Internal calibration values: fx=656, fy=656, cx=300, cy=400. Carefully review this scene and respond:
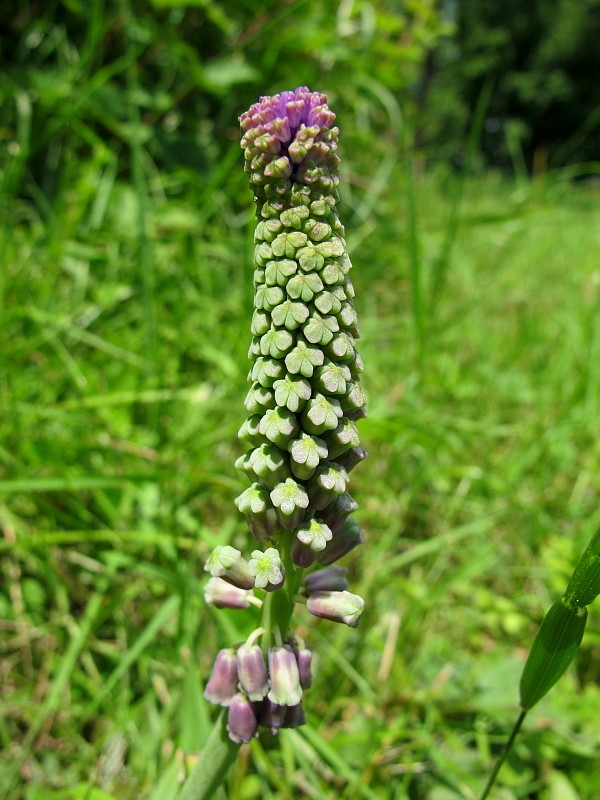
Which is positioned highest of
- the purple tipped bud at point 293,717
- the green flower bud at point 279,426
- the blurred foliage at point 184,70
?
the blurred foliage at point 184,70

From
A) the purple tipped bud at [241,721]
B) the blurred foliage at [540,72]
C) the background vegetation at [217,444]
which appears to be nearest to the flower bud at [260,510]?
the purple tipped bud at [241,721]

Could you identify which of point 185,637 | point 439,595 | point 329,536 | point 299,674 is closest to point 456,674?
point 439,595

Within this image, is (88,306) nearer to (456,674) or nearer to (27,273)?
(27,273)

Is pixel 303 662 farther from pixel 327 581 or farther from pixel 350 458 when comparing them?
pixel 350 458

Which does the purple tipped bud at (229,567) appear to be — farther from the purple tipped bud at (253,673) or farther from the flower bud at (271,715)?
the flower bud at (271,715)

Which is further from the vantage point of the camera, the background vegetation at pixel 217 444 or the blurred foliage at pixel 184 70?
the blurred foliage at pixel 184 70

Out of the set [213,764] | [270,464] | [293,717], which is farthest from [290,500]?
[213,764]
